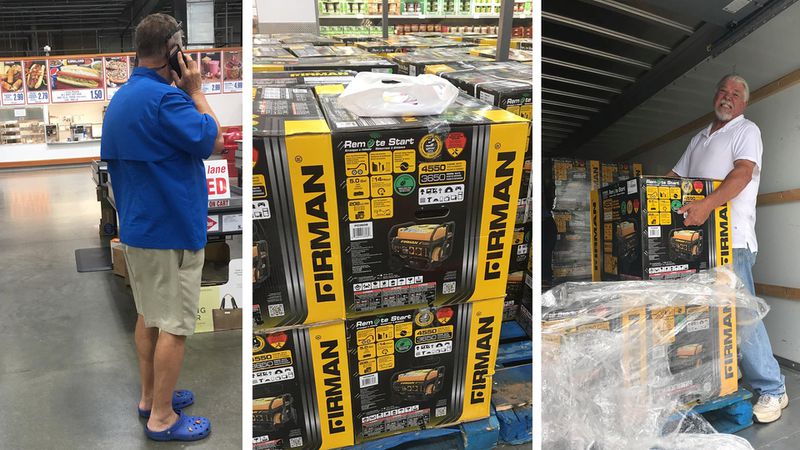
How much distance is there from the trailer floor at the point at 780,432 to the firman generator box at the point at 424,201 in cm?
170

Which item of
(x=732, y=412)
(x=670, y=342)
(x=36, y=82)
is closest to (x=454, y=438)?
(x=670, y=342)

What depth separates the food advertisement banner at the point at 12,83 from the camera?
11875 millimetres

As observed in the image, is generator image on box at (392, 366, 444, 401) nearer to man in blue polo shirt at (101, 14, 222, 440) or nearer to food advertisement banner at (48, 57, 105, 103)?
man in blue polo shirt at (101, 14, 222, 440)

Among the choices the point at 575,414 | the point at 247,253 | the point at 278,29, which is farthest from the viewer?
the point at 278,29

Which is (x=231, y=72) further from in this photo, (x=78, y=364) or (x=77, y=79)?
(x=78, y=364)

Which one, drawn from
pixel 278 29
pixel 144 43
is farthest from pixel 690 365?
pixel 278 29

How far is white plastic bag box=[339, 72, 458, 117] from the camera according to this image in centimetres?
186

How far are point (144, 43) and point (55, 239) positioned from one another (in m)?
5.02

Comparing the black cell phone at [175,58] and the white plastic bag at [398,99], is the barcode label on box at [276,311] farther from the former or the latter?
the black cell phone at [175,58]

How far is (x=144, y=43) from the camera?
7.72 ft

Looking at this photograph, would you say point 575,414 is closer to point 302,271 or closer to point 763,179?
point 302,271

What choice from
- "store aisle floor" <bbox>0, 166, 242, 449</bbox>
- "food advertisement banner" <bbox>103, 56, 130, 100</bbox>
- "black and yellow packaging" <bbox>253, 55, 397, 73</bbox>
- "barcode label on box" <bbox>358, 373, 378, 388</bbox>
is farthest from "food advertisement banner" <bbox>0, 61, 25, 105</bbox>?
"barcode label on box" <bbox>358, 373, 378, 388</bbox>

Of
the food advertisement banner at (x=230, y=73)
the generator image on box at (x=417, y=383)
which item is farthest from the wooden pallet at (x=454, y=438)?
the food advertisement banner at (x=230, y=73)

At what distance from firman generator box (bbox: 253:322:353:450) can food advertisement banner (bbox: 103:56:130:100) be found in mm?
11703
